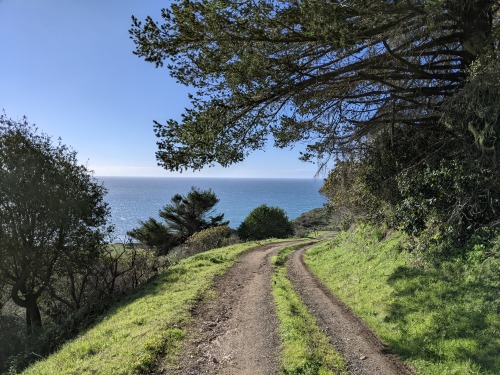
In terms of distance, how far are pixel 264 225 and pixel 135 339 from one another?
111 ft

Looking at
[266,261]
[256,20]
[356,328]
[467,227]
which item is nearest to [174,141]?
[256,20]

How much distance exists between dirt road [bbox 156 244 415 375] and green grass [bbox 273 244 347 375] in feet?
0.59

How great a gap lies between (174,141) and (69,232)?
12.4 m

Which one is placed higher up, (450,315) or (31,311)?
(450,315)

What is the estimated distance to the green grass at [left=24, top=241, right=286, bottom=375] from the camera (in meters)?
6.29

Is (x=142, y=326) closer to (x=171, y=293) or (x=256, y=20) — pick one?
(x=171, y=293)

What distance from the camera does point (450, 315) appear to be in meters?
7.03

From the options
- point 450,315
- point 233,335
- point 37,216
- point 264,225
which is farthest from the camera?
point 264,225

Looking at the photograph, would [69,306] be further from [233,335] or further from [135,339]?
[233,335]

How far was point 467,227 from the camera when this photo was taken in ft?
29.5

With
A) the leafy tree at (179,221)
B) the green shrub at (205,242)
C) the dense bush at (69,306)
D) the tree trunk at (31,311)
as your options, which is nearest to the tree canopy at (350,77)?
the dense bush at (69,306)

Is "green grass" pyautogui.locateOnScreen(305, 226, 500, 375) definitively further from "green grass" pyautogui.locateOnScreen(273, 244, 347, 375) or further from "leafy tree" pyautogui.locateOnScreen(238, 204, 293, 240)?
"leafy tree" pyautogui.locateOnScreen(238, 204, 293, 240)

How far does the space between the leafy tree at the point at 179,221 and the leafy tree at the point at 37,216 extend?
931 inches

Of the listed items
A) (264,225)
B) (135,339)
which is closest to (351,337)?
(135,339)
